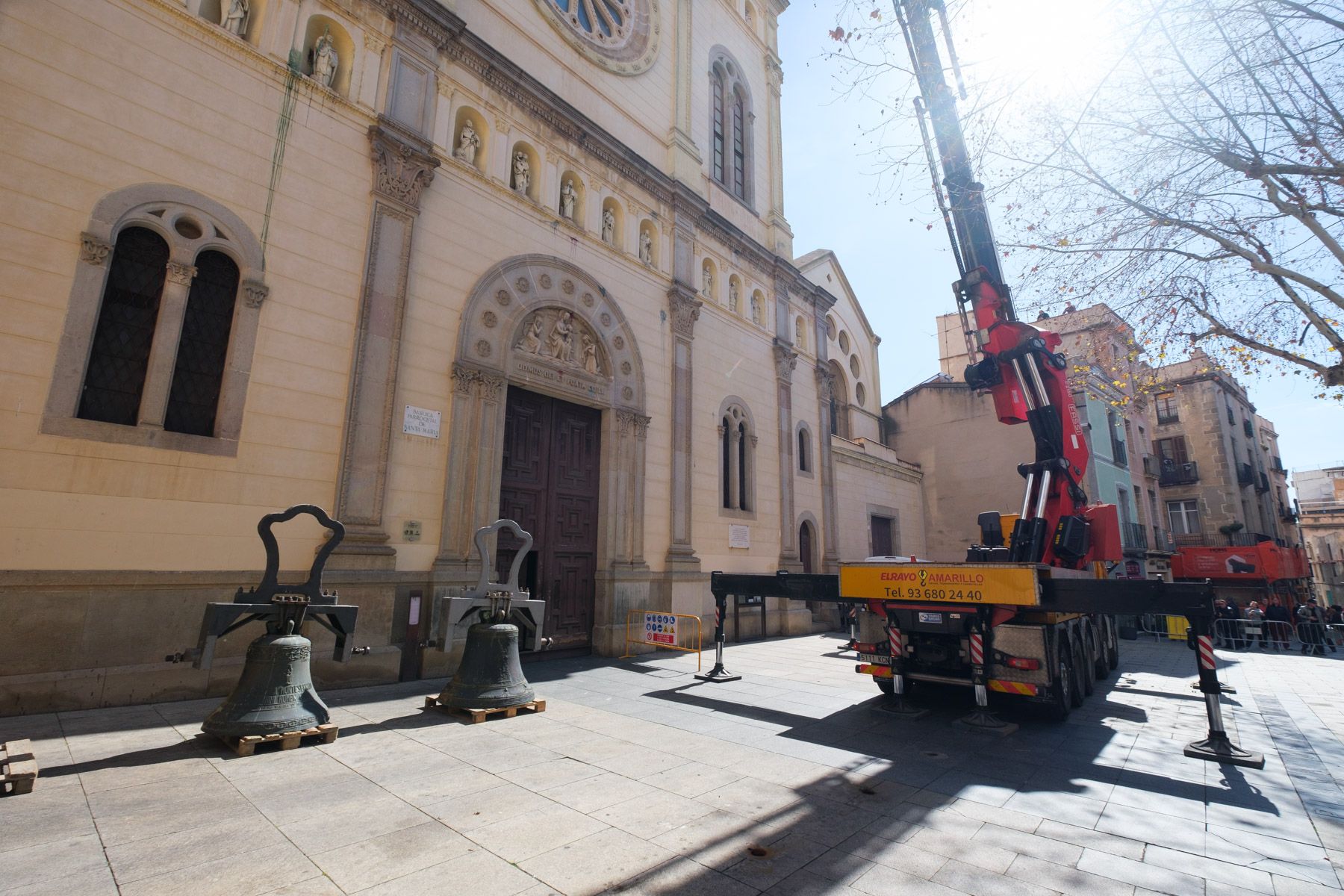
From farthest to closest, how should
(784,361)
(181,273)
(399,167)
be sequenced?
(784,361) → (399,167) → (181,273)

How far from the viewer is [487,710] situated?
695 centimetres

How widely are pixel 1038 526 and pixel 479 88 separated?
12.7m

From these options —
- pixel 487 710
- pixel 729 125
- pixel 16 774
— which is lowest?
pixel 487 710

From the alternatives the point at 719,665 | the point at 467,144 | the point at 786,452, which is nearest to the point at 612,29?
the point at 467,144

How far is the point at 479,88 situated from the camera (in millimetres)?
11984

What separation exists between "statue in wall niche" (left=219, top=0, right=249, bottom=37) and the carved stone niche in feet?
19.2

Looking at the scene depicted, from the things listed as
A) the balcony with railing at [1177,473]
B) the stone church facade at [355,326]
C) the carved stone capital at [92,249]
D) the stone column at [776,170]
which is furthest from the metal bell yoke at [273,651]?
the balcony with railing at [1177,473]

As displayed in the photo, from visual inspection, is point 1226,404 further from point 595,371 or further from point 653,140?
point 595,371

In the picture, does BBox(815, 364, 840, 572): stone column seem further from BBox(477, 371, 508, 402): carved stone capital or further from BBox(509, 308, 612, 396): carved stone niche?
BBox(477, 371, 508, 402): carved stone capital

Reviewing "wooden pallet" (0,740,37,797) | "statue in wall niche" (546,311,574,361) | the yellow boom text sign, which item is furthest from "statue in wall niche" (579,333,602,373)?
"wooden pallet" (0,740,37,797)

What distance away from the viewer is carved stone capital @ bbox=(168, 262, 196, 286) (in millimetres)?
7965

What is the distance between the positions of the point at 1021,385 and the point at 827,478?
1046 cm

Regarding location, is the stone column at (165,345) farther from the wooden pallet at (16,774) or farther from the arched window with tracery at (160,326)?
the wooden pallet at (16,774)

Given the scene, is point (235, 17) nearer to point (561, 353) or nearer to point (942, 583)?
point (561, 353)
